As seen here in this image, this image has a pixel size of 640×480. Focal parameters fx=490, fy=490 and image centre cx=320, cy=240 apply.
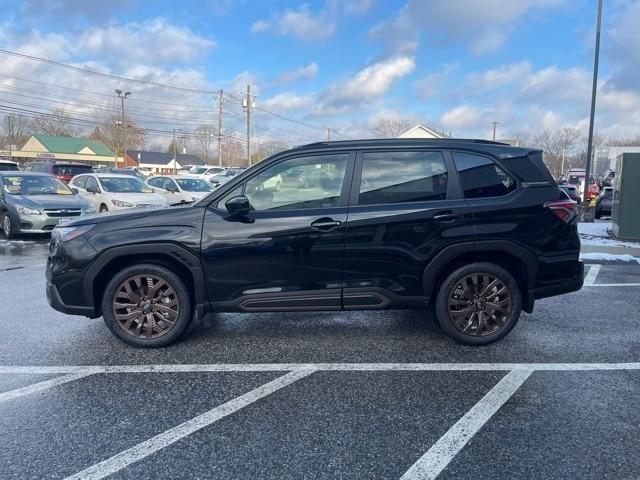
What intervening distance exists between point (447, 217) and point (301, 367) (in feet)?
6.06

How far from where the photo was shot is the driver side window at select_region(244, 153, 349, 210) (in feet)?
14.7

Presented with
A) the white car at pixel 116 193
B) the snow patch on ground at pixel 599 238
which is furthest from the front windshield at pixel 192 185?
the snow patch on ground at pixel 599 238

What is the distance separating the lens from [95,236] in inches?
173

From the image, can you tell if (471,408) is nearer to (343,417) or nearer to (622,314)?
(343,417)

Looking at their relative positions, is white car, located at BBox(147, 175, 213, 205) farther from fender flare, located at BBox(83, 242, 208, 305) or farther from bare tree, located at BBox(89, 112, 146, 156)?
bare tree, located at BBox(89, 112, 146, 156)

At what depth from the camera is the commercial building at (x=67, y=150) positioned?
3009 inches

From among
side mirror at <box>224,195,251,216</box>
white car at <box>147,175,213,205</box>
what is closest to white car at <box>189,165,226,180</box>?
white car at <box>147,175,213,205</box>

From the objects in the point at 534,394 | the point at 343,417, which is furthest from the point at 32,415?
the point at 534,394

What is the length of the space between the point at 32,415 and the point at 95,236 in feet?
5.31

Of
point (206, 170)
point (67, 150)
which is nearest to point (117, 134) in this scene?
point (67, 150)

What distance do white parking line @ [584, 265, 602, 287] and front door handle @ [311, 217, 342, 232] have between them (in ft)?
15.6

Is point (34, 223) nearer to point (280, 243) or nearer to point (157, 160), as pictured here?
point (280, 243)

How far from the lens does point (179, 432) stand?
312cm

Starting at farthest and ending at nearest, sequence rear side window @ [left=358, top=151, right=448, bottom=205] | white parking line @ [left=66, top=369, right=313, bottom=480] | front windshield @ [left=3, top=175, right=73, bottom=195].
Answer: front windshield @ [left=3, top=175, right=73, bottom=195] → rear side window @ [left=358, top=151, right=448, bottom=205] → white parking line @ [left=66, top=369, right=313, bottom=480]
